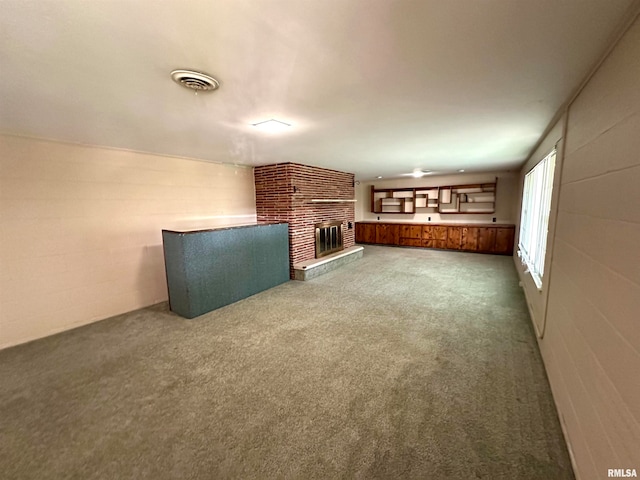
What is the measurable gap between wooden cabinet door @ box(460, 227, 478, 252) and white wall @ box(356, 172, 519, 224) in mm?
614

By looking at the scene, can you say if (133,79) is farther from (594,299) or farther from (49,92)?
(594,299)

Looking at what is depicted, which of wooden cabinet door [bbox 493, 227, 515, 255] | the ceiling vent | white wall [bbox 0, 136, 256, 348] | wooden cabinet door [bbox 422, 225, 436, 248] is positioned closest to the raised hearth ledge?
white wall [bbox 0, 136, 256, 348]

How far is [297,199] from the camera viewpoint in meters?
5.33

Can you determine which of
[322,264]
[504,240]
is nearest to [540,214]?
[322,264]

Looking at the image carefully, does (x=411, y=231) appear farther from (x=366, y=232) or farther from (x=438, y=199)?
(x=366, y=232)

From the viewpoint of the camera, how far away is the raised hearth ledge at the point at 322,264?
524 centimetres

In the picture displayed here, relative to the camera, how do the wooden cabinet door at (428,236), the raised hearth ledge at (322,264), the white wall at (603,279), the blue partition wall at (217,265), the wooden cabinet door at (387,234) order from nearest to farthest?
the white wall at (603,279) < the blue partition wall at (217,265) < the raised hearth ledge at (322,264) < the wooden cabinet door at (428,236) < the wooden cabinet door at (387,234)

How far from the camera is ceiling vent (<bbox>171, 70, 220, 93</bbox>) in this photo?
5.27ft

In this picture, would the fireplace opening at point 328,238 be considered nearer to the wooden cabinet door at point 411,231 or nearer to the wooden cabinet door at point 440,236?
the wooden cabinet door at point 411,231

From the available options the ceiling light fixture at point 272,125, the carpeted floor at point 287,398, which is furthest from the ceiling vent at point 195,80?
the carpeted floor at point 287,398

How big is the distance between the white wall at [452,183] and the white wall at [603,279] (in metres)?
6.38

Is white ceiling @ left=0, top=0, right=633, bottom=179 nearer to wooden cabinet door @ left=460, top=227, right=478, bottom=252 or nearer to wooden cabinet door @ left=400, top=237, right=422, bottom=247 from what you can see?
wooden cabinet door @ left=460, top=227, right=478, bottom=252

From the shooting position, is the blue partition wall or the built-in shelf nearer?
the blue partition wall

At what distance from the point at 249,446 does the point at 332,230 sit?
16.9ft
